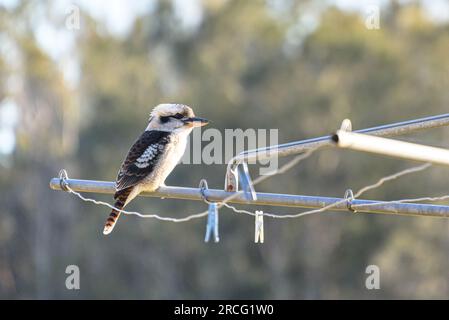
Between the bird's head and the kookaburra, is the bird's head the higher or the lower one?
the higher one

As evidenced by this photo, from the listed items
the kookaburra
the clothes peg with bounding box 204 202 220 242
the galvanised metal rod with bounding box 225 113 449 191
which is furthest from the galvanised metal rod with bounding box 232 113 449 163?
the kookaburra

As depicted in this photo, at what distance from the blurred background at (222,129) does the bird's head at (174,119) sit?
15459 millimetres

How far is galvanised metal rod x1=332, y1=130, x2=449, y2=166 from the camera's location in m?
2.78

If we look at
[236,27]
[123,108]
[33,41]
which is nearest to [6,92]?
[33,41]

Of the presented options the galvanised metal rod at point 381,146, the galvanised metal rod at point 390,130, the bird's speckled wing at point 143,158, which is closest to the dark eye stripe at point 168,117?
the bird's speckled wing at point 143,158

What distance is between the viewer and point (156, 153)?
6.89 m

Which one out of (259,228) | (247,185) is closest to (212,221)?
(247,185)

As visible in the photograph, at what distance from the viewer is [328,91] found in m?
25.1

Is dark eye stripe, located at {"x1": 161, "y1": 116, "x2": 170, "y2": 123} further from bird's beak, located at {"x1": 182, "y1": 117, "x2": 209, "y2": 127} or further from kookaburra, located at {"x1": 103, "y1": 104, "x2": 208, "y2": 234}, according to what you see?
bird's beak, located at {"x1": 182, "y1": 117, "x2": 209, "y2": 127}

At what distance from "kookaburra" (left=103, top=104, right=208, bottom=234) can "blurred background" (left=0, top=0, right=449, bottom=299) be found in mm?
15569

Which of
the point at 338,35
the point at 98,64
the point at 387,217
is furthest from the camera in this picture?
the point at 98,64

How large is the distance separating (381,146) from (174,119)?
4.35m
